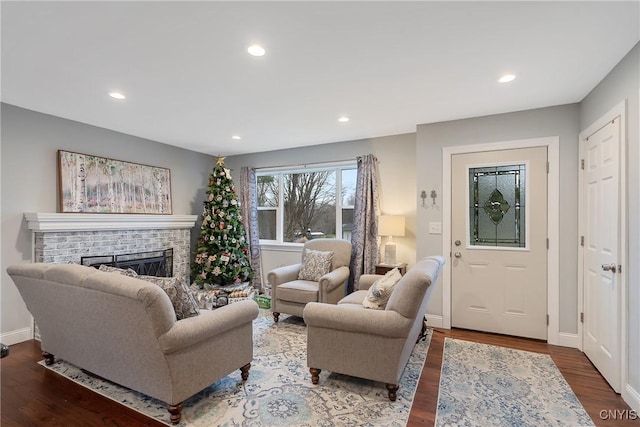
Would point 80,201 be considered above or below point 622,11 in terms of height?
below

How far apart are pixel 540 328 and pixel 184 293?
3602 millimetres

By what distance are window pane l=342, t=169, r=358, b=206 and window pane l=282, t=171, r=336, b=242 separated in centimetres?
19

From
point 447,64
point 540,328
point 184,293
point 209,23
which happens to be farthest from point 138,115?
point 540,328

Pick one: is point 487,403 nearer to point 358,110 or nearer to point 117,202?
point 358,110

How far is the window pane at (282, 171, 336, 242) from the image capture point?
202 inches

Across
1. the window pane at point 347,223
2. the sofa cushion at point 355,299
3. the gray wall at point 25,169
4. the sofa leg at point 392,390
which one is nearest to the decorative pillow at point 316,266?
the window pane at point 347,223

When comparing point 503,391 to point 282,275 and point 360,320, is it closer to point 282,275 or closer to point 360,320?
point 360,320

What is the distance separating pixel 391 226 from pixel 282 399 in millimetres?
2457

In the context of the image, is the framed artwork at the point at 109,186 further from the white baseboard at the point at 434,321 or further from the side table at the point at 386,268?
the white baseboard at the point at 434,321

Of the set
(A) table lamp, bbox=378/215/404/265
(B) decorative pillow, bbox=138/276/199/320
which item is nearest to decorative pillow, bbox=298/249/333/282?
(A) table lamp, bbox=378/215/404/265

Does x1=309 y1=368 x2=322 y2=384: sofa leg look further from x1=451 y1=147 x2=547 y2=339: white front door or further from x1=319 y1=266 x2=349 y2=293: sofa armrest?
x1=451 y1=147 x2=547 y2=339: white front door

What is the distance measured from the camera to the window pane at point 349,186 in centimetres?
491

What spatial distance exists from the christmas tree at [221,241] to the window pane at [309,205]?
0.88m

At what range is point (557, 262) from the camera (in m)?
3.25
